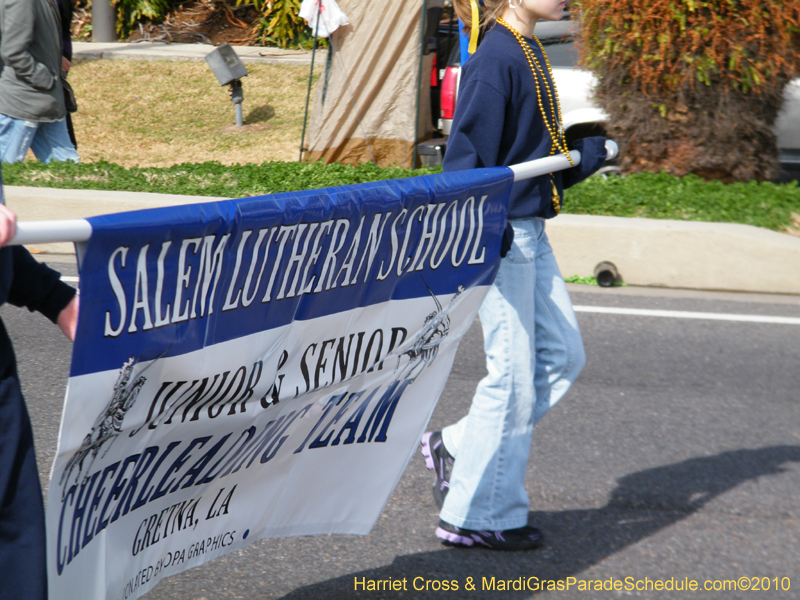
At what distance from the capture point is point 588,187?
25.2ft

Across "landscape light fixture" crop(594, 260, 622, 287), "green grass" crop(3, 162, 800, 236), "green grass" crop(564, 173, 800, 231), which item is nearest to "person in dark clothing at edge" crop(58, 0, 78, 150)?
"green grass" crop(3, 162, 800, 236)

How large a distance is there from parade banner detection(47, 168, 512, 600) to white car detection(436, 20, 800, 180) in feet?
20.6

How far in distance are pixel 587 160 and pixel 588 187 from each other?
4.84 meters

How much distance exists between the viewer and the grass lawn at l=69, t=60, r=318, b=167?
12.0 m

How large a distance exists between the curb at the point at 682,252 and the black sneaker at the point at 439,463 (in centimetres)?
344

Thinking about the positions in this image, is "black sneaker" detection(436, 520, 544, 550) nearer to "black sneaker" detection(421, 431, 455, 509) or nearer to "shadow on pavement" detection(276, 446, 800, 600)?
"shadow on pavement" detection(276, 446, 800, 600)

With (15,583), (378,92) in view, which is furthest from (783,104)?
(15,583)

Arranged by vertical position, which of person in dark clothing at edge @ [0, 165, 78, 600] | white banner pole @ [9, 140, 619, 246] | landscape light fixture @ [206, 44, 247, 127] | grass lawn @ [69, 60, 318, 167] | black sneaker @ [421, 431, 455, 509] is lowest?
grass lawn @ [69, 60, 318, 167]

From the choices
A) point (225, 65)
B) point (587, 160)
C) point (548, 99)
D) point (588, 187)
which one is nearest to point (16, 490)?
point (548, 99)

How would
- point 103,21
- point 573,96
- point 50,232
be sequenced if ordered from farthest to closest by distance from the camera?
point 103,21
point 573,96
point 50,232

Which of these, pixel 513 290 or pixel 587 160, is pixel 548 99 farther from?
pixel 513 290

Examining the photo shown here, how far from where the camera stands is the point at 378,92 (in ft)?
31.0

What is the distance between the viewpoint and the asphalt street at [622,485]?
2895mm

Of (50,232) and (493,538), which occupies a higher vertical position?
→ (50,232)
